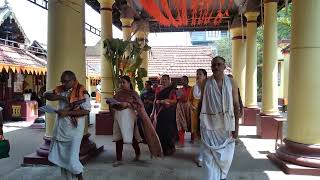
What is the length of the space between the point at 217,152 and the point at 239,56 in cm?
1090

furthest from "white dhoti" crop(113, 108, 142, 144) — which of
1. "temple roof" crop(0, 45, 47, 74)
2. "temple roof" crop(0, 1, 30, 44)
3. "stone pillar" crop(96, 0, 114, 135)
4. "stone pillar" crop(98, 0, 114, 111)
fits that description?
"temple roof" crop(0, 1, 30, 44)

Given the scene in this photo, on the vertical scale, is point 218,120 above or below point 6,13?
below

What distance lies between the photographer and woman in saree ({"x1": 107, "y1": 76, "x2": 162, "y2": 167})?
262 inches

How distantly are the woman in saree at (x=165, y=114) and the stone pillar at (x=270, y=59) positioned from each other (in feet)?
10.7

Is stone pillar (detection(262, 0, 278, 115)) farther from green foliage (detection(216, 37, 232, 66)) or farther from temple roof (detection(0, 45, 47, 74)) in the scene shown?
green foliage (detection(216, 37, 232, 66))

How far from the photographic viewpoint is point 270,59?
9.91 metres

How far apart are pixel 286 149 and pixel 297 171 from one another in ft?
1.75

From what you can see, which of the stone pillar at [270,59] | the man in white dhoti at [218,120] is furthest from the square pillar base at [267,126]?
the man in white dhoti at [218,120]

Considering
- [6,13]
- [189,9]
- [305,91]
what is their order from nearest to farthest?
[305,91], [189,9], [6,13]

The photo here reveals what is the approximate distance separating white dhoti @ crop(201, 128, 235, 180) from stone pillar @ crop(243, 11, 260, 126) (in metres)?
8.40

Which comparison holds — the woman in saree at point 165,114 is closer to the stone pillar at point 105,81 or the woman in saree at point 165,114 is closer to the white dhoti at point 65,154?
the white dhoti at point 65,154

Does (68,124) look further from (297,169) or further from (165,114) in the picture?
(297,169)

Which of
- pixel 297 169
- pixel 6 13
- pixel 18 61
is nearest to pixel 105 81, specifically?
pixel 18 61

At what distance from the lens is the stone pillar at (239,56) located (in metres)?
14.9
